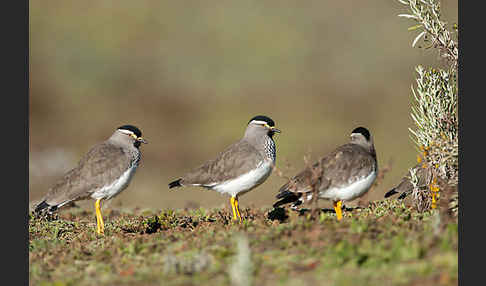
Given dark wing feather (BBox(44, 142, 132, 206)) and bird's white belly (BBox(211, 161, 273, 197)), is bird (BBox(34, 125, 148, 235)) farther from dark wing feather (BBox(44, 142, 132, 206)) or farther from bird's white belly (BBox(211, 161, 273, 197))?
bird's white belly (BBox(211, 161, 273, 197))

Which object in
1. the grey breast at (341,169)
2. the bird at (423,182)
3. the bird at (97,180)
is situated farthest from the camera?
the bird at (97,180)

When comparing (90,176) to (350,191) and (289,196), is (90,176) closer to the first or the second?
(289,196)

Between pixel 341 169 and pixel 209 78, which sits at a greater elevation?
pixel 209 78

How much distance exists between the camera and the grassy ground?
659 centimetres

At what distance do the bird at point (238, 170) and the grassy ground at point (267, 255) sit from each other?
130cm

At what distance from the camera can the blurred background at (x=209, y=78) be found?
2945 cm

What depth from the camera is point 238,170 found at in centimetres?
1161

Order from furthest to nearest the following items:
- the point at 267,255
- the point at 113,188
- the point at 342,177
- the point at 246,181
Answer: the point at 113,188, the point at 246,181, the point at 342,177, the point at 267,255

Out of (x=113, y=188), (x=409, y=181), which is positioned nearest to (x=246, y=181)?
(x=113, y=188)

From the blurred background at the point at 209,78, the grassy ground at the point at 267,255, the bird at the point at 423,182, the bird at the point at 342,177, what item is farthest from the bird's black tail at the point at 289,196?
the blurred background at the point at 209,78

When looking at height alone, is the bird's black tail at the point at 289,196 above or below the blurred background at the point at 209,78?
below

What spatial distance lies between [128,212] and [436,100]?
316 inches

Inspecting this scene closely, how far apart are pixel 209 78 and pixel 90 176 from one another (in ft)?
91.5

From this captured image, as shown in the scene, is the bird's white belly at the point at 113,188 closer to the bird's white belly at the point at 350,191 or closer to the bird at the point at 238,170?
the bird at the point at 238,170
